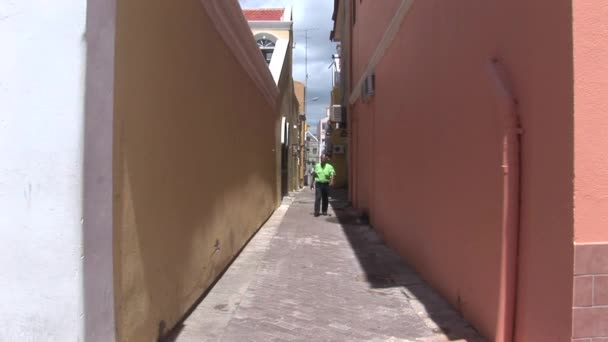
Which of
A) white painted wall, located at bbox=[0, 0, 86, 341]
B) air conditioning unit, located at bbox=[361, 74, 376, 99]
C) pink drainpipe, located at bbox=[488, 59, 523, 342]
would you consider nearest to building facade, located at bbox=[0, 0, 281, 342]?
white painted wall, located at bbox=[0, 0, 86, 341]

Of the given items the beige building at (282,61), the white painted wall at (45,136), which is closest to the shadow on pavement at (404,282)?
the white painted wall at (45,136)

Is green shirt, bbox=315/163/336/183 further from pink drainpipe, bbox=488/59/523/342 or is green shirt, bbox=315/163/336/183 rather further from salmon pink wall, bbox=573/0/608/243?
salmon pink wall, bbox=573/0/608/243

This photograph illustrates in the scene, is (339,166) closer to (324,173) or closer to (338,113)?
(338,113)

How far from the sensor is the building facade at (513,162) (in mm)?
2867

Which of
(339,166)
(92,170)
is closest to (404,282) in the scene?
(92,170)

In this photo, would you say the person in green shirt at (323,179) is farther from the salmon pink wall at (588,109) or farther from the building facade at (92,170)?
the salmon pink wall at (588,109)

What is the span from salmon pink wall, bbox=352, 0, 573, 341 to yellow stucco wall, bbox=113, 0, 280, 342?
2.31 m

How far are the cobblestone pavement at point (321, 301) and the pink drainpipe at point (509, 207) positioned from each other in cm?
63

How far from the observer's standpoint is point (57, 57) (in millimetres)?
2805

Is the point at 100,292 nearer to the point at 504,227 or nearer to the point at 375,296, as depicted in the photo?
the point at 504,227

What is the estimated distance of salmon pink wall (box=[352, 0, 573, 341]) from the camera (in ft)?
9.89

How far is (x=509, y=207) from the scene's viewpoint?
354cm

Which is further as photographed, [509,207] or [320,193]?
[320,193]

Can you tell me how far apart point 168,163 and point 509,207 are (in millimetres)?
2473
